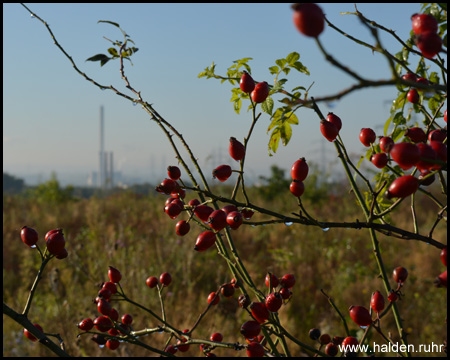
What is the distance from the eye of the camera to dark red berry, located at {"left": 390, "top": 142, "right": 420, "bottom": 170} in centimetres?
58

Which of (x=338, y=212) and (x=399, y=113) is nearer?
(x=399, y=113)

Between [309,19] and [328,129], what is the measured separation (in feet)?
1.70

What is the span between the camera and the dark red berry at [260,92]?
3.39ft

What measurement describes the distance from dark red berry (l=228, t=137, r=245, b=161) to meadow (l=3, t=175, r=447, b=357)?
1522 millimetres

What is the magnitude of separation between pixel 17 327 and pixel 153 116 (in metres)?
3.23

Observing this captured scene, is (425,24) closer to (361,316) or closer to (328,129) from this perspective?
(328,129)

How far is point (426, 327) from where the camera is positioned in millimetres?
3492

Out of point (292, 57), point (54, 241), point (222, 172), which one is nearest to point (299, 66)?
point (292, 57)

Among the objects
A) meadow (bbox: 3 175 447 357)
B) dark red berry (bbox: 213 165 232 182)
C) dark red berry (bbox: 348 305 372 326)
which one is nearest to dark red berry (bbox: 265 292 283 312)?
dark red berry (bbox: 348 305 372 326)

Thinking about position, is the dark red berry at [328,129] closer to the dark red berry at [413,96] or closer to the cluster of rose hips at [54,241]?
the dark red berry at [413,96]

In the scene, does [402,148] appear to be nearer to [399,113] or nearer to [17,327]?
[399,113]

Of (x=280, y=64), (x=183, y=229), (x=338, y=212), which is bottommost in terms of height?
(x=183, y=229)

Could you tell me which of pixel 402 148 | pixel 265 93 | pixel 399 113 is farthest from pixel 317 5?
pixel 399 113

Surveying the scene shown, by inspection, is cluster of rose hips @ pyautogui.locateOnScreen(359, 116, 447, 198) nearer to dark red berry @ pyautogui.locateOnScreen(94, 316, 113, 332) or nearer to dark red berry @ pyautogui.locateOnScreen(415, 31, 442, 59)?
dark red berry @ pyautogui.locateOnScreen(415, 31, 442, 59)
